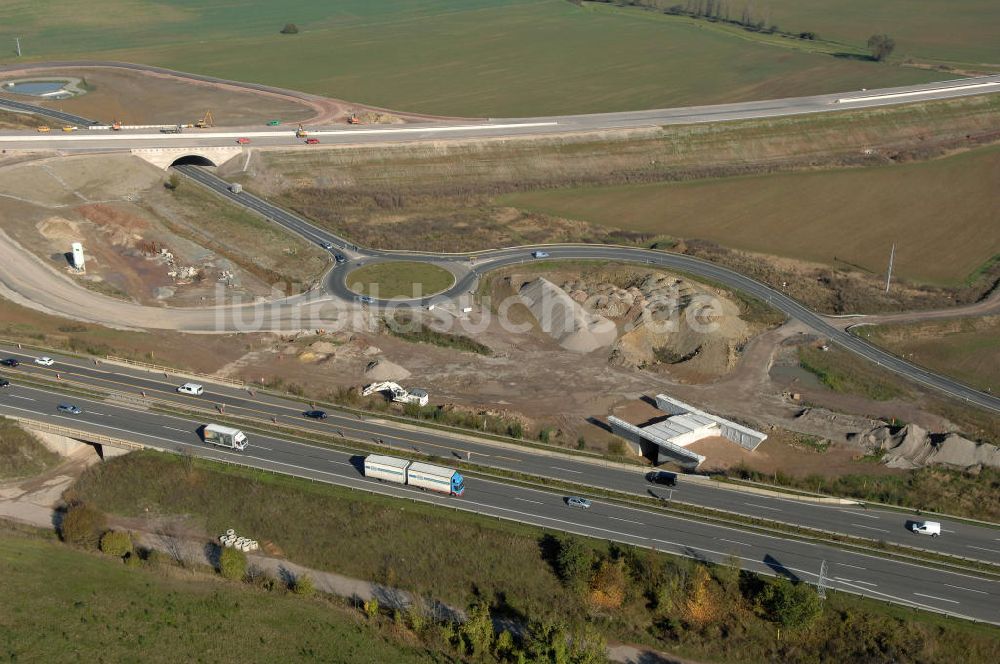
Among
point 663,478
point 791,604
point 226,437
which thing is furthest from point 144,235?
point 791,604

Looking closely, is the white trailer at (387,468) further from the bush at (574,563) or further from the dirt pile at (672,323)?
the dirt pile at (672,323)

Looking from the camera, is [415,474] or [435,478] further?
[415,474]

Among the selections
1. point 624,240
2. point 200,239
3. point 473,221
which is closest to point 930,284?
point 624,240

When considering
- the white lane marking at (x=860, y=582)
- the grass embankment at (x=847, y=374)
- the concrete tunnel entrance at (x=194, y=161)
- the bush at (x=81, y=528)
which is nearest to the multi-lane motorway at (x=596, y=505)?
the white lane marking at (x=860, y=582)

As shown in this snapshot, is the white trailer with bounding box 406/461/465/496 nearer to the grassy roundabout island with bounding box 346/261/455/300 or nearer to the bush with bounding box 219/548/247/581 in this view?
the bush with bounding box 219/548/247/581

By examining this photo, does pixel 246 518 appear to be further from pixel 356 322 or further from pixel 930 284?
pixel 930 284

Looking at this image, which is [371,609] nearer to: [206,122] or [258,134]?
[258,134]

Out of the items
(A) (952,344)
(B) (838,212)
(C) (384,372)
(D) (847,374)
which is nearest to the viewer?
(C) (384,372)
